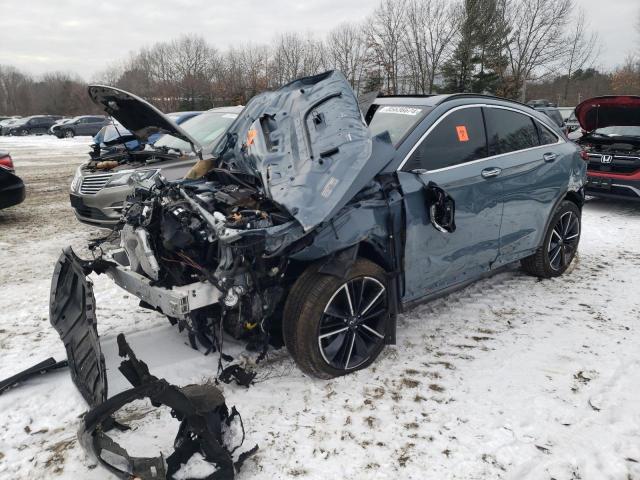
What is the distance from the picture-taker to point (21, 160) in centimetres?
1872

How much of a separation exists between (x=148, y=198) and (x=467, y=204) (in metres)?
2.48

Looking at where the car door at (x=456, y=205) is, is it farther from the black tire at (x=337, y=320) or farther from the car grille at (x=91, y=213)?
the car grille at (x=91, y=213)

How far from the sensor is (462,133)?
13.5 ft

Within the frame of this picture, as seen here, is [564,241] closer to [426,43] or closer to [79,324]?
[79,324]

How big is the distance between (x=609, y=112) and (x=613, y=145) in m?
0.66

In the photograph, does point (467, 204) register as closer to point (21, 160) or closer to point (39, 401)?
point (39, 401)

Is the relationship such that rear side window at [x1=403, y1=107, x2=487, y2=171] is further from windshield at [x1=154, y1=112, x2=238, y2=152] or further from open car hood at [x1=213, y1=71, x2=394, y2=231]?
windshield at [x1=154, y1=112, x2=238, y2=152]

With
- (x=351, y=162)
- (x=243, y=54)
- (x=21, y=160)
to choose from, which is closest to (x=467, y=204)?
(x=351, y=162)

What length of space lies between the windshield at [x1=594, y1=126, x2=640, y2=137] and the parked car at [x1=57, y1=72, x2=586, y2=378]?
5.94 meters

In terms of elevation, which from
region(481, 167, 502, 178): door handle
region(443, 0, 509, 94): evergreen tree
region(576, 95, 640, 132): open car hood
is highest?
region(443, 0, 509, 94): evergreen tree

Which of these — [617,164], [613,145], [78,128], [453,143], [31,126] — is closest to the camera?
[453,143]

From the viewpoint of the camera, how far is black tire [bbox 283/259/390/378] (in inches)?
125

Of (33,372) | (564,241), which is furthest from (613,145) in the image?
(33,372)

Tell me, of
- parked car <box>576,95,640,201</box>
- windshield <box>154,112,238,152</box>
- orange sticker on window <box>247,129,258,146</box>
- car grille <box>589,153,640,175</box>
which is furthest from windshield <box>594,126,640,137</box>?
orange sticker on window <box>247,129,258,146</box>
